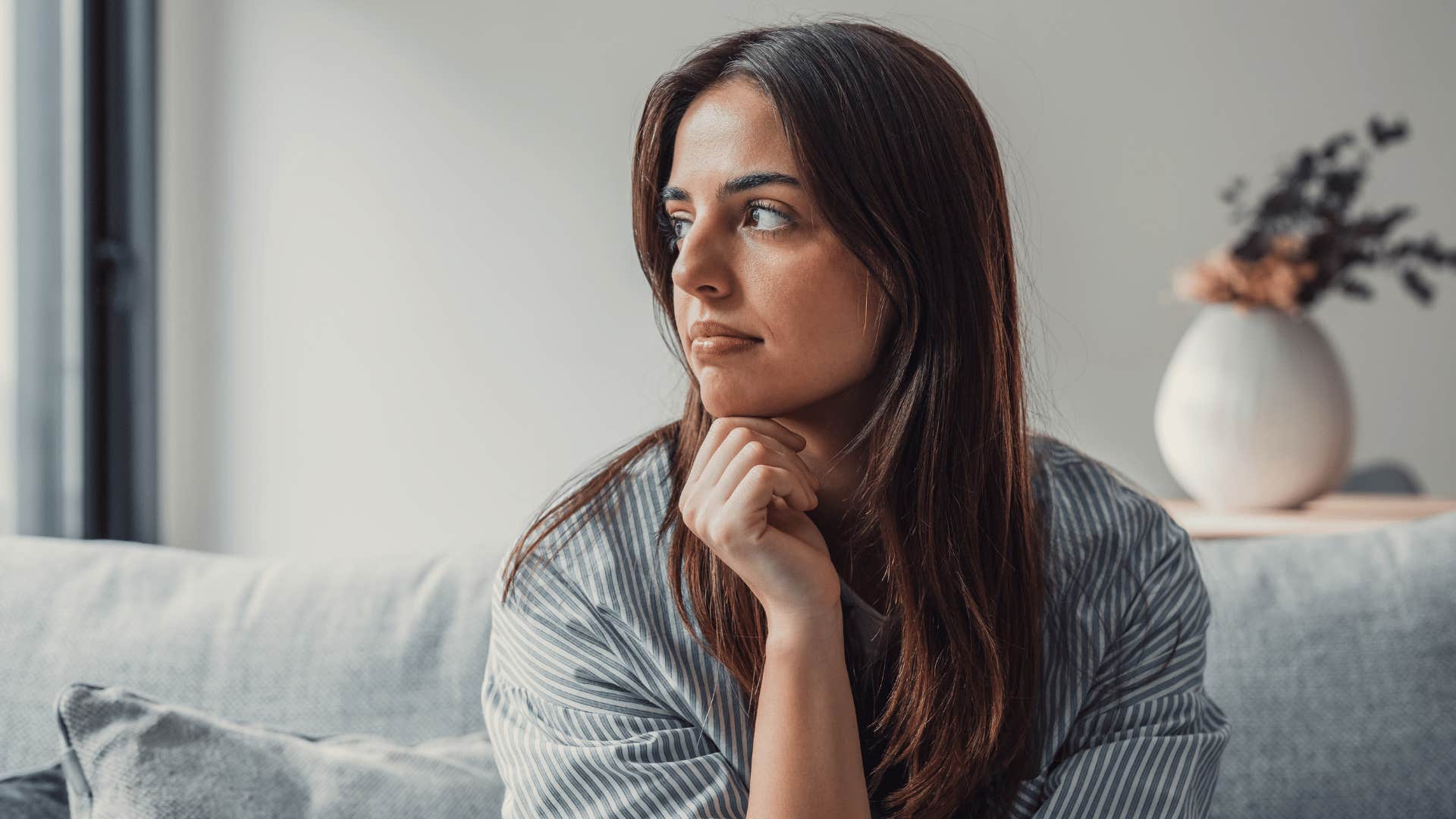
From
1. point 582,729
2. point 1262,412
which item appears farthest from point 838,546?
point 1262,412

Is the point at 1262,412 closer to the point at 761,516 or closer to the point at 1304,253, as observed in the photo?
the point at 1304,253

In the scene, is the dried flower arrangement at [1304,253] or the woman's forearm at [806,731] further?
the dried flower arrangement at [1304,253]

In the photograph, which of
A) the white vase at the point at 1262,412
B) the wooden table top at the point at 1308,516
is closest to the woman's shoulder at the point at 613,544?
the wooden table top at the point at 1308,516

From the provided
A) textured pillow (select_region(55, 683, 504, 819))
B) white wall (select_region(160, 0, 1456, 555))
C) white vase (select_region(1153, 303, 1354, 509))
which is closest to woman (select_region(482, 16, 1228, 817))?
textured pillow (select_region(55, 683, 504, 819))

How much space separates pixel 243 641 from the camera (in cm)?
118

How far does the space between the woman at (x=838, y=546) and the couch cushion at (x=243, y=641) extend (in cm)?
25

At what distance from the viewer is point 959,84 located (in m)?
0.90

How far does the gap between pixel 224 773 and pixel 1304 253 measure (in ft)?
6.07

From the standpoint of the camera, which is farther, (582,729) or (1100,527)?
(1100,527)

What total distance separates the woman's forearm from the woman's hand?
2 cm

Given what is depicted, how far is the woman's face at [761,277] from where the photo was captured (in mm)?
843

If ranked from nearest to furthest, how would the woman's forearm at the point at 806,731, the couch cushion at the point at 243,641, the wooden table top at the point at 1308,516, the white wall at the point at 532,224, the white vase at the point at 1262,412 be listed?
the woman's forearm at the point at 806,731, the couch cushion at the point at 243,641, the wooden table top at the point at 1308,516, the white vase at the point at 1262,412, the white wall at the point at 532,224

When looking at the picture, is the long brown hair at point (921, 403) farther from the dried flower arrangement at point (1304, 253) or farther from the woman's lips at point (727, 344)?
the dried flower arrangement at point (1304, 253)

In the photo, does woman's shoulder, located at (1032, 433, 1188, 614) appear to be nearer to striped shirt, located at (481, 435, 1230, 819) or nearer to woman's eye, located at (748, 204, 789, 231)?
striped shirt, located at (481, 435, 1230, 819)
